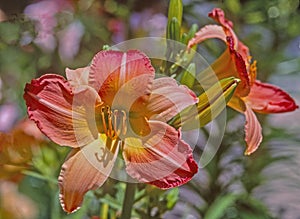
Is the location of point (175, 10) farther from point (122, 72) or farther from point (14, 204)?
point (14, 204)

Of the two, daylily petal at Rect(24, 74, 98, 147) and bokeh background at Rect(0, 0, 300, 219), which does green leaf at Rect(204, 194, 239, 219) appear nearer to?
bokeh background at Rect(0, 0, 300, 219)

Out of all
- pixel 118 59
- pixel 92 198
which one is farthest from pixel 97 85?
pixel 92 198

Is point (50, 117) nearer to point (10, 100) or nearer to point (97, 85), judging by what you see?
point (97, 85)

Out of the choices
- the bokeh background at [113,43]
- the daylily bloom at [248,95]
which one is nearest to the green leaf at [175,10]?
the daylily bloom at [248,95]

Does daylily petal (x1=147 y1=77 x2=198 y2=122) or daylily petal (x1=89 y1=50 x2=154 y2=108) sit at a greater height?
daylily petal (x1=89 y1=50 x2=154 y2=108)

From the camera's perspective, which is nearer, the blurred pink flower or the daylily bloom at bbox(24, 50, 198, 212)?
the daylily bloom at bbox(24, 50, 198, 212)

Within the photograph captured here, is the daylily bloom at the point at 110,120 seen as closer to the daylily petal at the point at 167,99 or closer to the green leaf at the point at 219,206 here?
the daylily petal at the point at 167,99

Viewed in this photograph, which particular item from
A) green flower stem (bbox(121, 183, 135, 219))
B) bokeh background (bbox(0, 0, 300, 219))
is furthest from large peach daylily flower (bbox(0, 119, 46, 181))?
green flower stem (bbox(121, 183, 135, 219))

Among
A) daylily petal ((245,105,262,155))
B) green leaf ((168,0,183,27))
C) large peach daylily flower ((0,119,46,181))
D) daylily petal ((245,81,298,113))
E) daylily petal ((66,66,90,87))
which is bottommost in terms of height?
large peach daylily flower ((0,119,46,181))
